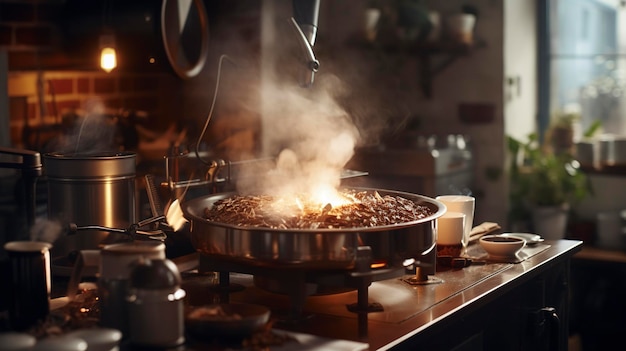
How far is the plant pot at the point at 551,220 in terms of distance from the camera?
4387 mm

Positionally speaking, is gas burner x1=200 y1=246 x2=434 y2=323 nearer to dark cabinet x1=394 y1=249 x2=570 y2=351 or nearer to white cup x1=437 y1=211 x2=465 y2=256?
dark cabinet x1=394 y1=249 x2=570 y2=351

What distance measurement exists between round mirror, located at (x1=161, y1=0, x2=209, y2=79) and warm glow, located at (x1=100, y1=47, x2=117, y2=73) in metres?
0.22

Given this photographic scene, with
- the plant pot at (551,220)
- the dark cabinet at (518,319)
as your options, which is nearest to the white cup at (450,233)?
the dark cabinet at (518,319)

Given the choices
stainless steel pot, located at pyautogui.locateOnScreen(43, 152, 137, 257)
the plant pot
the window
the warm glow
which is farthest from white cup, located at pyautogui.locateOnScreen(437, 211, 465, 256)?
the window

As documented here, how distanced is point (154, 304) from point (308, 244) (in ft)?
1.21

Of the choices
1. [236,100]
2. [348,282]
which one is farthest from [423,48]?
[348,282]

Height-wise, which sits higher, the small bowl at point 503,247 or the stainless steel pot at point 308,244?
the stainless steel pot at point 308,244

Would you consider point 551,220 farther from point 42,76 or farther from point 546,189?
point 42,76

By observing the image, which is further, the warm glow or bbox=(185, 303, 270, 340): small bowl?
the warm glow

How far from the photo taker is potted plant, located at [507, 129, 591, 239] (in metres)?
4.39

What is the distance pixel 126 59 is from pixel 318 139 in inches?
54.0

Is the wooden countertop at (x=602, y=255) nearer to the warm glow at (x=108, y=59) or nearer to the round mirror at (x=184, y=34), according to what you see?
the round mirror at (x=184, y=34)

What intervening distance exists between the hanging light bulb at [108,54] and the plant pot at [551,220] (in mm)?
2152

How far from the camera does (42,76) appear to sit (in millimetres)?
3977
